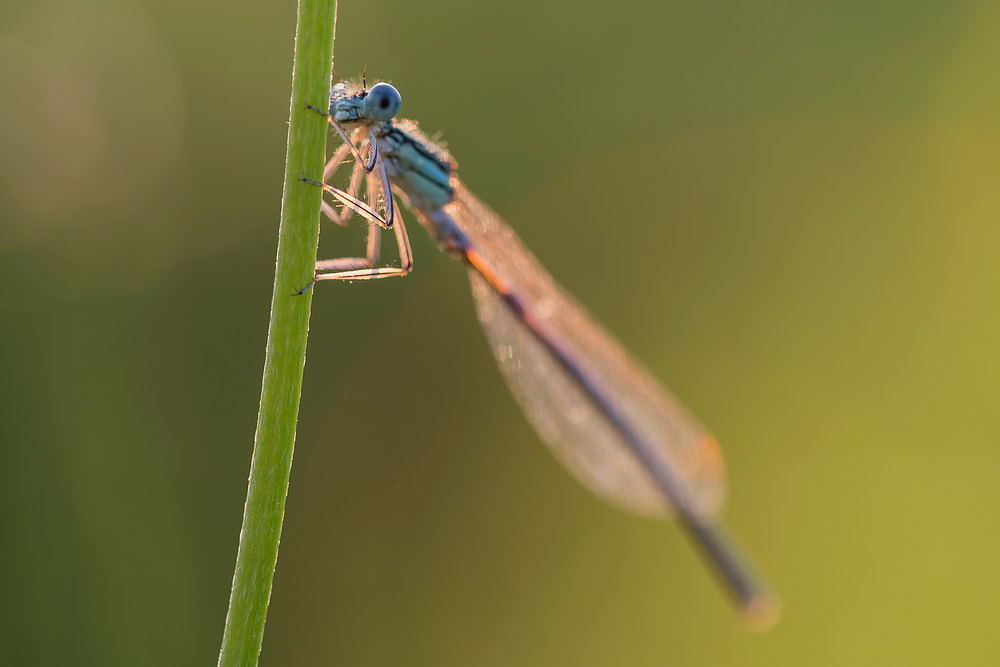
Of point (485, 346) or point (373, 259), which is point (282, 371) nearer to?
point (373, 259)

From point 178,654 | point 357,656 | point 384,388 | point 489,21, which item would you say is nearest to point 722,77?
point 489,21

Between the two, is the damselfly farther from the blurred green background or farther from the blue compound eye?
the blurred green background

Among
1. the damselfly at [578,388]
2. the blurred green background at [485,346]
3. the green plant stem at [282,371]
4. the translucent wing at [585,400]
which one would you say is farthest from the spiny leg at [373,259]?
the blurred green background at [485,346]

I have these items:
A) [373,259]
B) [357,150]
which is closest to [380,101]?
[357,150]

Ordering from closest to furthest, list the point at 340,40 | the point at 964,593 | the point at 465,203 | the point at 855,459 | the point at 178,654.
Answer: the point at 465,203 → the point at 178,654 → the point at 964,593 → the point at 855,459 → the point at 340,40

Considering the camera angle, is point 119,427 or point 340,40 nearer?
point 119,427

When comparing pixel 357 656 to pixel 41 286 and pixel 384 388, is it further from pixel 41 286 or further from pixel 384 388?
pixel 41 286
